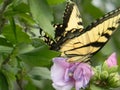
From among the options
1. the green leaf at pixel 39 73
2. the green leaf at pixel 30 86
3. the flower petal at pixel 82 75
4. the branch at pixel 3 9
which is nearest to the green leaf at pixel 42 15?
the branch at pixel 3 9

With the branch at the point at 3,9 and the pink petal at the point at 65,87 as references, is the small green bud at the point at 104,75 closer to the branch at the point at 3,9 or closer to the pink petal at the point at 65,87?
the pink petal at the point at 65,87

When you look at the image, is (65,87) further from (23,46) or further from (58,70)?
(23,46)

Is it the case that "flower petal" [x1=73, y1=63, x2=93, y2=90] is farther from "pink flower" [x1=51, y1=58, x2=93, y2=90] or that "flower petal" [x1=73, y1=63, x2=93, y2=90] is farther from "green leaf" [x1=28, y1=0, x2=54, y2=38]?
"green leaf" [x1=28, y1=0, x2=54, y2=38]

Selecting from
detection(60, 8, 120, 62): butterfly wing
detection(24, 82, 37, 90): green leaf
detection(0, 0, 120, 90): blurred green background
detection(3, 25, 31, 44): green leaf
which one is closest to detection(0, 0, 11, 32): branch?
detection(0, 0, 120, 90): blurred green background

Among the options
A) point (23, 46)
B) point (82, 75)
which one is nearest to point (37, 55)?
point (23, 46)

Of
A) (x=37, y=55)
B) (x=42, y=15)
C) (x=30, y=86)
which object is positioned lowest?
(x=30, y=86)
